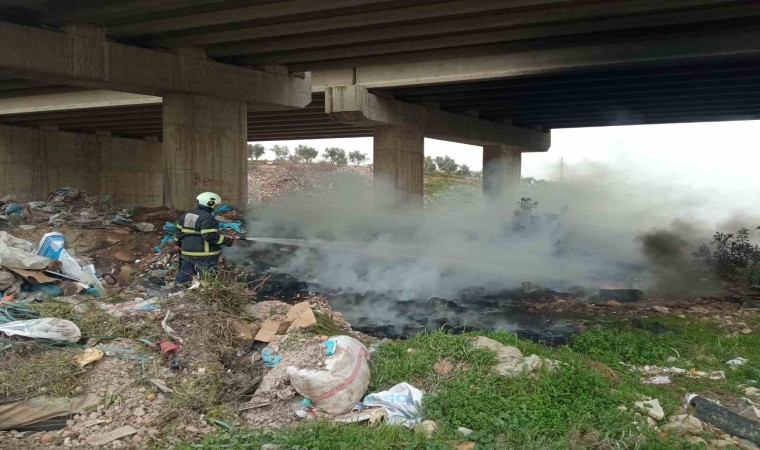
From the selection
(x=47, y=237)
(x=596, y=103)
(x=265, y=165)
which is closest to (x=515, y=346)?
(x=47, y=237)

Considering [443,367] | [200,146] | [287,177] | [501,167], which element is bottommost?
[443,367]

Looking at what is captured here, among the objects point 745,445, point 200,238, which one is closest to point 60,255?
point 200,238

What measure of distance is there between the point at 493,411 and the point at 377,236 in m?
12.2

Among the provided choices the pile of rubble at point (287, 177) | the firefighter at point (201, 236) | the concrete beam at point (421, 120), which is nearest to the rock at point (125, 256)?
the firefighter at point (201, 236)

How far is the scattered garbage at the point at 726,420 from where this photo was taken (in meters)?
4.54

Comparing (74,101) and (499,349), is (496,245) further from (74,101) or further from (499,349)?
(74,101)

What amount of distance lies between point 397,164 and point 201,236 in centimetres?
1237

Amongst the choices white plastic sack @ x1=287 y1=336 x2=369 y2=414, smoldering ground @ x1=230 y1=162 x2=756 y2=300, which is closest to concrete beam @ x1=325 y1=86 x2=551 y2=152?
smoldering ground @ x1=230 y1=162 x2=756 y2=300

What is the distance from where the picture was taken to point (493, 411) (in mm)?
4703

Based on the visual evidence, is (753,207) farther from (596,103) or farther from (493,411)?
(493,411)

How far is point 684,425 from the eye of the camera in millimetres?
4695

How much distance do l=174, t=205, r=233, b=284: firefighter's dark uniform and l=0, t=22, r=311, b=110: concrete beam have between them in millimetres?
6503

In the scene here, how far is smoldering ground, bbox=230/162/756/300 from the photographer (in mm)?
12117

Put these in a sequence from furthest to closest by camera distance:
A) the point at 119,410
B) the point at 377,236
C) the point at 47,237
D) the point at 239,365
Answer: the point at 377,236 → the point at 47,237 → the point at 239,365 → the point at 119,410
